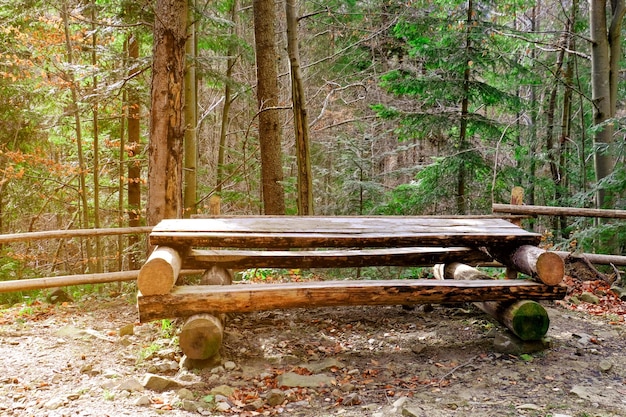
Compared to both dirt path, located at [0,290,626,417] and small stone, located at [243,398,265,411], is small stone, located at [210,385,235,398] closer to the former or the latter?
dirt path, located at [0,290,626,417]

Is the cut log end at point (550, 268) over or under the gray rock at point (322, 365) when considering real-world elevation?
over

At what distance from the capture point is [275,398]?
11.2 feet

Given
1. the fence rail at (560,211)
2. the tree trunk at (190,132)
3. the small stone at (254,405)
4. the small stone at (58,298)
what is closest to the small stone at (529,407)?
the small stone at (254,405)

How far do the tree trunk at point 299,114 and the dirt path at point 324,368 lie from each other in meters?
2.67

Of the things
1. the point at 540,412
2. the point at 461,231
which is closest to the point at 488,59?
the point at 461,231

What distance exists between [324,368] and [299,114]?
465cm

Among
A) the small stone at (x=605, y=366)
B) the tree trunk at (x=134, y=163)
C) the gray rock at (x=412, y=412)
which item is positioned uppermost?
the tree trunk at (x=134, y=163)

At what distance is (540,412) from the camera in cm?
313

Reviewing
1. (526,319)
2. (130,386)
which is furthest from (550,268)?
(130,386)

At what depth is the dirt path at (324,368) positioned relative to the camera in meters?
3.29

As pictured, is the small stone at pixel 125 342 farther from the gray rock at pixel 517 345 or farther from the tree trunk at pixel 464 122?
the tree trunk at pixel 464 122

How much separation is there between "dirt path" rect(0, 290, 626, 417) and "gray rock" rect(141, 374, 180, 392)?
0.04 m

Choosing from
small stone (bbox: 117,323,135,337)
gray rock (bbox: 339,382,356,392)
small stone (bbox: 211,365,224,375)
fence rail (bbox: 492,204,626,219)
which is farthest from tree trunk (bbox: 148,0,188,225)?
fence rail (bbox: 492,204,626,219)

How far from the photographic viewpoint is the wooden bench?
3.86 m
